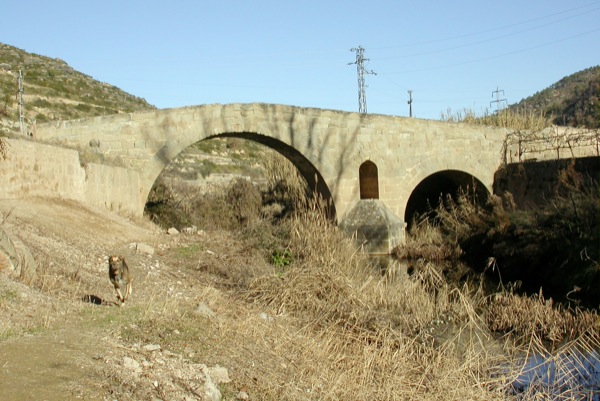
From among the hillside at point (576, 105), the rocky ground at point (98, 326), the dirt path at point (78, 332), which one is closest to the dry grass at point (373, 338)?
the rocky ground at point (98, 326)

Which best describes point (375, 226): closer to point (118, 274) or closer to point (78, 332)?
point (118, 274)

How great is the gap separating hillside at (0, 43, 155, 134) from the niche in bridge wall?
13.0m

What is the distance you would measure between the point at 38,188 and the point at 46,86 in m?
24.7

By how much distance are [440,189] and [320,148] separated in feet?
19.1

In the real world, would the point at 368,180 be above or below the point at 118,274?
below

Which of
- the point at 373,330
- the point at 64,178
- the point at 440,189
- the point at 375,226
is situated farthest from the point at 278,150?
the point at 373,330

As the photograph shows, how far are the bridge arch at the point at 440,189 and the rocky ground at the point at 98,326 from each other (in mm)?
11819

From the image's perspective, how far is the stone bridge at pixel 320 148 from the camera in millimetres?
14383

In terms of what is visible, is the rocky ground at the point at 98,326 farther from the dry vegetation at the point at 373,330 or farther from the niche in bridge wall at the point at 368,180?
the niche in bridge wall at the point at 368,180

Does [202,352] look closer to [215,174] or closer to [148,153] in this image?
[148,153]

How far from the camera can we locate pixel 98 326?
16.5 ft

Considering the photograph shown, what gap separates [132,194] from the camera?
48.6 feet

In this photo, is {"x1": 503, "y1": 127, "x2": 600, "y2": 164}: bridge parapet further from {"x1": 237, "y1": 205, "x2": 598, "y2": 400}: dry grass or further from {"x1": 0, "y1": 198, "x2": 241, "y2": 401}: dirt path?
{"x1": 0, "y1": 198, "x2": 241, "y2": 401}: dirt path

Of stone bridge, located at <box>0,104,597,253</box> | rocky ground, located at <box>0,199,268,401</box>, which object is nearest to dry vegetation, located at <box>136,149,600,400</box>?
rocky ground, located at <box>0,199,268,401</box>
